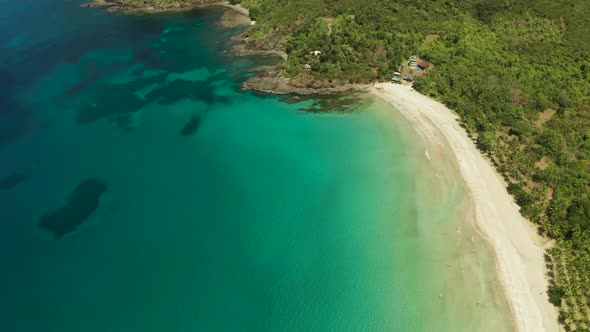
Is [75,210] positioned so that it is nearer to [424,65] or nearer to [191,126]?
[191,126]

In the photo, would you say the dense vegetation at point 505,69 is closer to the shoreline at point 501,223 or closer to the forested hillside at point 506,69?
the forested hillside at point 506,69

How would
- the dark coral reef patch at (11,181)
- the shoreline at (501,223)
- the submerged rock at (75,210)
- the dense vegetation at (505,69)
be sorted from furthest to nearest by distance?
the dark coral reef patch at (11,181) → the submerged rock at (75,210) → the dense vegetation at (505,69) → the shoreline at (501,223)

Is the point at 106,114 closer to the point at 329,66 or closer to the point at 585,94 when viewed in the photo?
the point at 329,66

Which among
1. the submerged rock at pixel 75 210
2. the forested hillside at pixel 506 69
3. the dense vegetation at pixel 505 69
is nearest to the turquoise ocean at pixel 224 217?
the submerged rock at pixel 75 210

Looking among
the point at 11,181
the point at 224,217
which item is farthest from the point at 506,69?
the point at 11,181

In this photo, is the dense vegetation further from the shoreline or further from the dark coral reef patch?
the dark coral reef patch

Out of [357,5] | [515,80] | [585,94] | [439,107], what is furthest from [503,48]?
[357,5]
